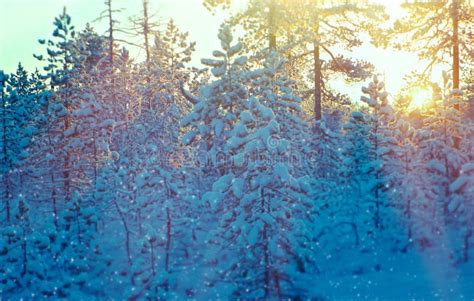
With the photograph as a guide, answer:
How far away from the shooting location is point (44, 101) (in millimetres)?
23141

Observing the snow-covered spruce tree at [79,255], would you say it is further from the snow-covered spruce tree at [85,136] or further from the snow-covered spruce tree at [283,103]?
the snow-covered spruce tree at [283,103]

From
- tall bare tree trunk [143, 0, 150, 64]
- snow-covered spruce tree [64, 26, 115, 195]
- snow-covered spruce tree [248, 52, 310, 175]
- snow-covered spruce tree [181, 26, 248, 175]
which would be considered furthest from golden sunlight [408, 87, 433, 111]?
tall bare tree trunk [143, 0, 150, 64]

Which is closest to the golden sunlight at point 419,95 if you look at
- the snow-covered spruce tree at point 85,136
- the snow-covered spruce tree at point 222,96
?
the snow-covered spruce tree at point 222,96

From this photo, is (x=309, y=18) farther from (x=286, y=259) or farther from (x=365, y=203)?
(x=286, y=259)

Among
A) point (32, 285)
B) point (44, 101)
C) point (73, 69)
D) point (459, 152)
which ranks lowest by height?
point (32, 285)

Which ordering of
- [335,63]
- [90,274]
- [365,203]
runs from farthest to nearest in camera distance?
[335,63]
[365,203]
[90,274]

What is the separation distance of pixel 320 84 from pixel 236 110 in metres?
13.0

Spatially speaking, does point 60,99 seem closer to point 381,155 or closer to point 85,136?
point 85,136

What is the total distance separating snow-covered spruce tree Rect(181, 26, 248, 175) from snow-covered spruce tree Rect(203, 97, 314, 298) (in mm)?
1919

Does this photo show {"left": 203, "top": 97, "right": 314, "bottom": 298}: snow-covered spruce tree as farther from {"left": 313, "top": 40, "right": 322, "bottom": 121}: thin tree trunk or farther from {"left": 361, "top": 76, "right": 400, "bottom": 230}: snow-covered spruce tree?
{"left": 313, "top": 40, "right": 322, "bottom": 121}: thin tree trunk

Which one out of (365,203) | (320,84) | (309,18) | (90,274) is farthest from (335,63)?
(90,274)

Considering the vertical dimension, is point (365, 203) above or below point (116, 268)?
above

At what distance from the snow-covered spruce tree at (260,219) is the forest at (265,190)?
0.16 ft

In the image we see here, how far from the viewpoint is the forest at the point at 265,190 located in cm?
1473
